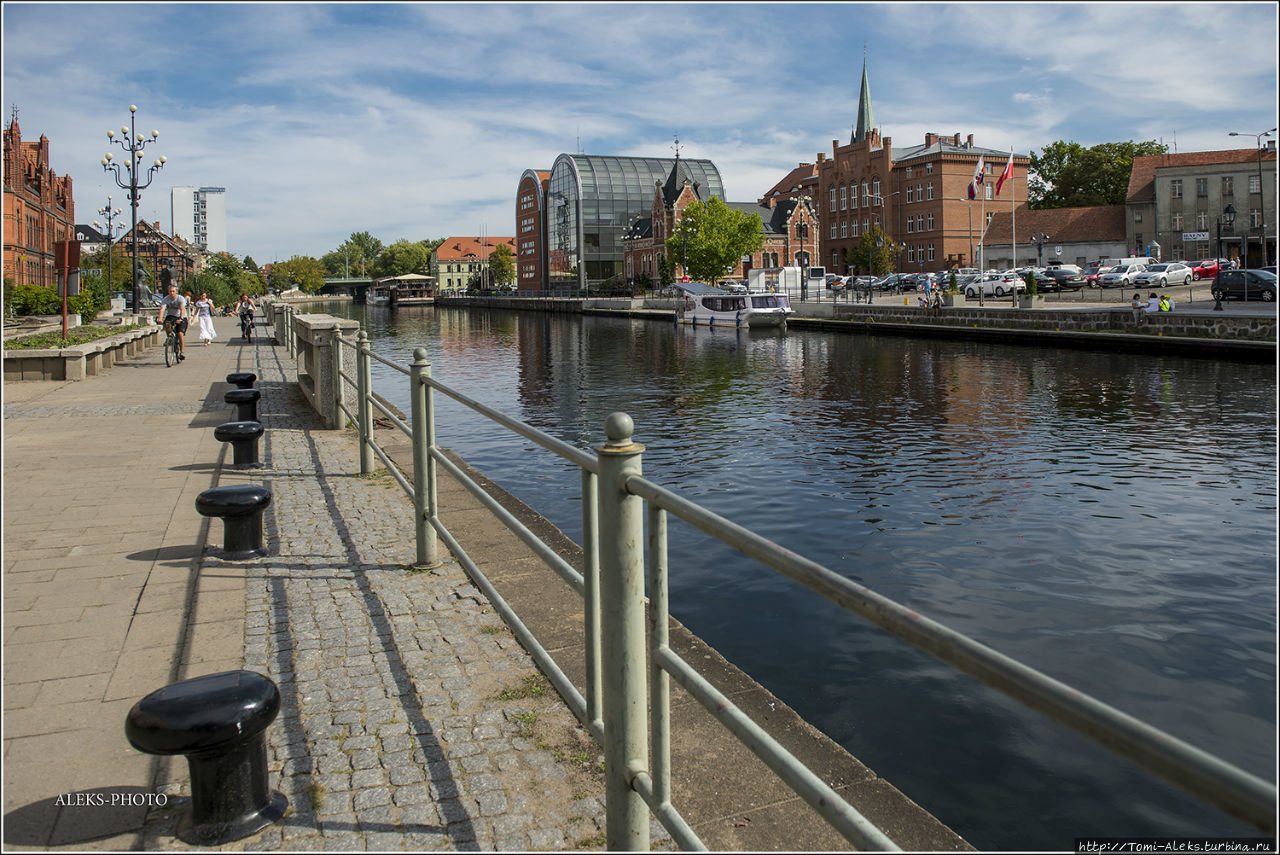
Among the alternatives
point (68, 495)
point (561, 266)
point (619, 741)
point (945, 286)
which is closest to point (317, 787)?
point (619, 741)

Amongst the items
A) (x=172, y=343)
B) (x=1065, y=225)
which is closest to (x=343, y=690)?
(x=172, y=343)

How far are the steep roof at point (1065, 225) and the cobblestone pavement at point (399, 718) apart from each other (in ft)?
307

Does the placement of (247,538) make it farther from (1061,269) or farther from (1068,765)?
(1061,269)

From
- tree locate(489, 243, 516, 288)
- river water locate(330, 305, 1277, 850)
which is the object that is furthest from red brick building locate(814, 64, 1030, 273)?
river water locate(330, 305, 1277, 850)

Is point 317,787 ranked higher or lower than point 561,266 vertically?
lower

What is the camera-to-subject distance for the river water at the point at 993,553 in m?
5.93

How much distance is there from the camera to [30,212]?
71.1 m

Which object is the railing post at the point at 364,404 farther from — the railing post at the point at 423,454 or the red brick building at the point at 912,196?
the red brick building at the point at 912,196

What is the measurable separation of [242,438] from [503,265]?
15456 cm

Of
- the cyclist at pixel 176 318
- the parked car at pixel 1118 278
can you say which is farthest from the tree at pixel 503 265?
the cyclist at pixel 176 318

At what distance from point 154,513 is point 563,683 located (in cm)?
587

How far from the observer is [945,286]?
6475 centimetres

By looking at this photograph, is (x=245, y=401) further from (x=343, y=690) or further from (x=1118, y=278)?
(x=1118, y=278)

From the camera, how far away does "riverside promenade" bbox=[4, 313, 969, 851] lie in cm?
348
